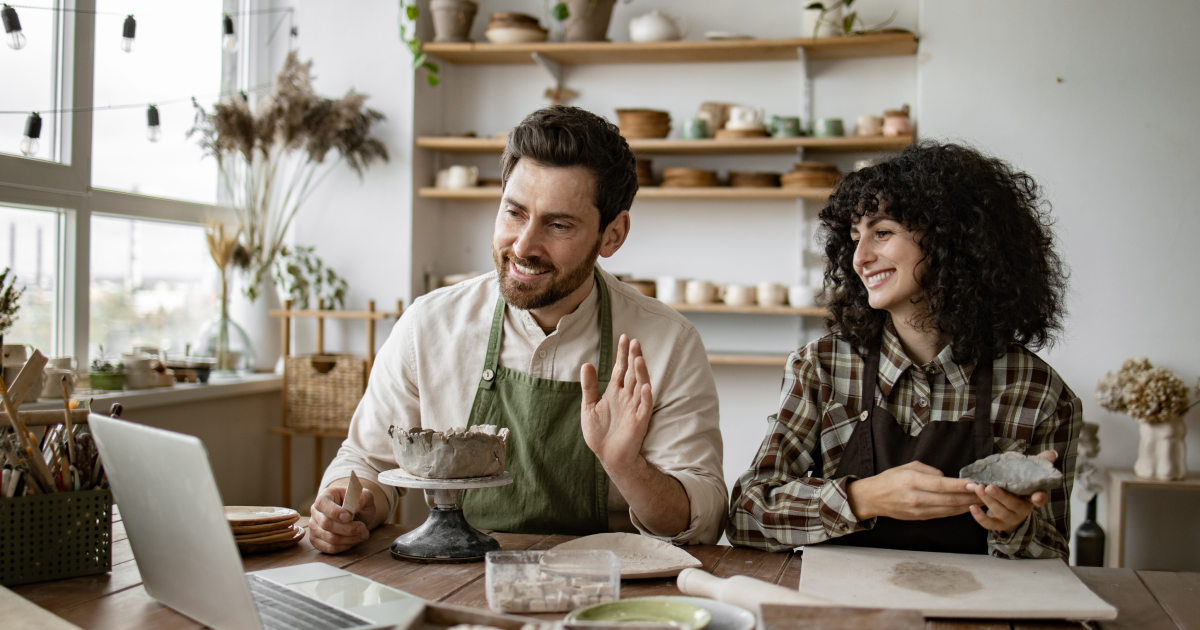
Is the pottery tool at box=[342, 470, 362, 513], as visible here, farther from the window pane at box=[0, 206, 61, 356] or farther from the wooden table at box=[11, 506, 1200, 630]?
the window pane at box=[0, 206, 61, 356]

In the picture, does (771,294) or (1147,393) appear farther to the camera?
(771,294)

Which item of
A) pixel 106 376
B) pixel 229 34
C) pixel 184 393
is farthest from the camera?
pixel 229 34

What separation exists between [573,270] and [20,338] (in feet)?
6.25

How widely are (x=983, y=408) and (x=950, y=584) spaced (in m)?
0.41

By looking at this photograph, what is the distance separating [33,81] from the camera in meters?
2.63

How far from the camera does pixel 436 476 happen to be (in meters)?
1.23

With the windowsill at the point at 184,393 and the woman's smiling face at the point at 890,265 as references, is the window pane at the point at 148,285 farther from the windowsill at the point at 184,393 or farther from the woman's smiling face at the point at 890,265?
the woman's smiling face at the point at 890,265

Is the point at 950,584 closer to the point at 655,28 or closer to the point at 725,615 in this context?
the point at 725,615

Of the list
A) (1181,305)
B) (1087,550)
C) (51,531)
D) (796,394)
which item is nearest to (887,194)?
(796,394)

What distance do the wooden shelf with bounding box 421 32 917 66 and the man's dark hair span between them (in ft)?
6.13

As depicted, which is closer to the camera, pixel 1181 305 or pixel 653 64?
pixel 1181 305

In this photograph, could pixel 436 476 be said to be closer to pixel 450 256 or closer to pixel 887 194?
pixel 887 194

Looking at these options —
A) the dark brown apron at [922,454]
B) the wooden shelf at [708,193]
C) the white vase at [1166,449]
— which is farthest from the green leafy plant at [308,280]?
the white vase at [1166,449]

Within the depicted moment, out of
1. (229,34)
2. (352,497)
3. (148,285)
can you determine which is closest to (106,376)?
(148,285)
